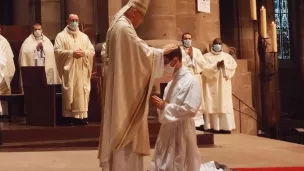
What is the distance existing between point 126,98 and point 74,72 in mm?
4965

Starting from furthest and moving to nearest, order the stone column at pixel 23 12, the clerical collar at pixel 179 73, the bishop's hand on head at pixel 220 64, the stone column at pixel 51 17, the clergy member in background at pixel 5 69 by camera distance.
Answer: the stone column at pixel 23 12
the stone column at pixel 51 17
the bishop's hand on head at pixel 220 64
the clergy member in background at pixel 5 69
the clerical collar at pixel 179 73

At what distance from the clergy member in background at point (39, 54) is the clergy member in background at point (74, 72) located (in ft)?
4.14

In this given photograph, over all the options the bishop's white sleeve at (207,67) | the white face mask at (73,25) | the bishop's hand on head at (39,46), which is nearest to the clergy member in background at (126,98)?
the white face mask at (73,25)

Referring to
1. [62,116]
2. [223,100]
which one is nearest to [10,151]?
[62,116]

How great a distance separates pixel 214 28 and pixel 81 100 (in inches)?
219

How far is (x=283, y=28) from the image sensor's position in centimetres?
2628

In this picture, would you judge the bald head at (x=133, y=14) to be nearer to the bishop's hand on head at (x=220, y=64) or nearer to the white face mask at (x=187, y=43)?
the white face mask at (x=187, y=43)

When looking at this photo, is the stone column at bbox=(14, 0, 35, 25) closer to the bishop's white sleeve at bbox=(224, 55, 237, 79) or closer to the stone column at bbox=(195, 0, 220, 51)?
the stone column at bbox=(195, 0, 220, 51)

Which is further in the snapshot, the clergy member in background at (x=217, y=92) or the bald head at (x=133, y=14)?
the clergy member in background at (x=217, y=92)

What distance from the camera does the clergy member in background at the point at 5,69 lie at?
1091cm

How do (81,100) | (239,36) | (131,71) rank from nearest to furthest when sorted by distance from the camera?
(131,71) < (81,100) < (239,36)

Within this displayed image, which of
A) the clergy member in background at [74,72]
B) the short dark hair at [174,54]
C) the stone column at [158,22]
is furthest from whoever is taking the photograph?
the stone column at [158,22]

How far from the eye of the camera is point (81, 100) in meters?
10.2

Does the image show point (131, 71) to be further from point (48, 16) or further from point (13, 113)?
point (48, 16)
